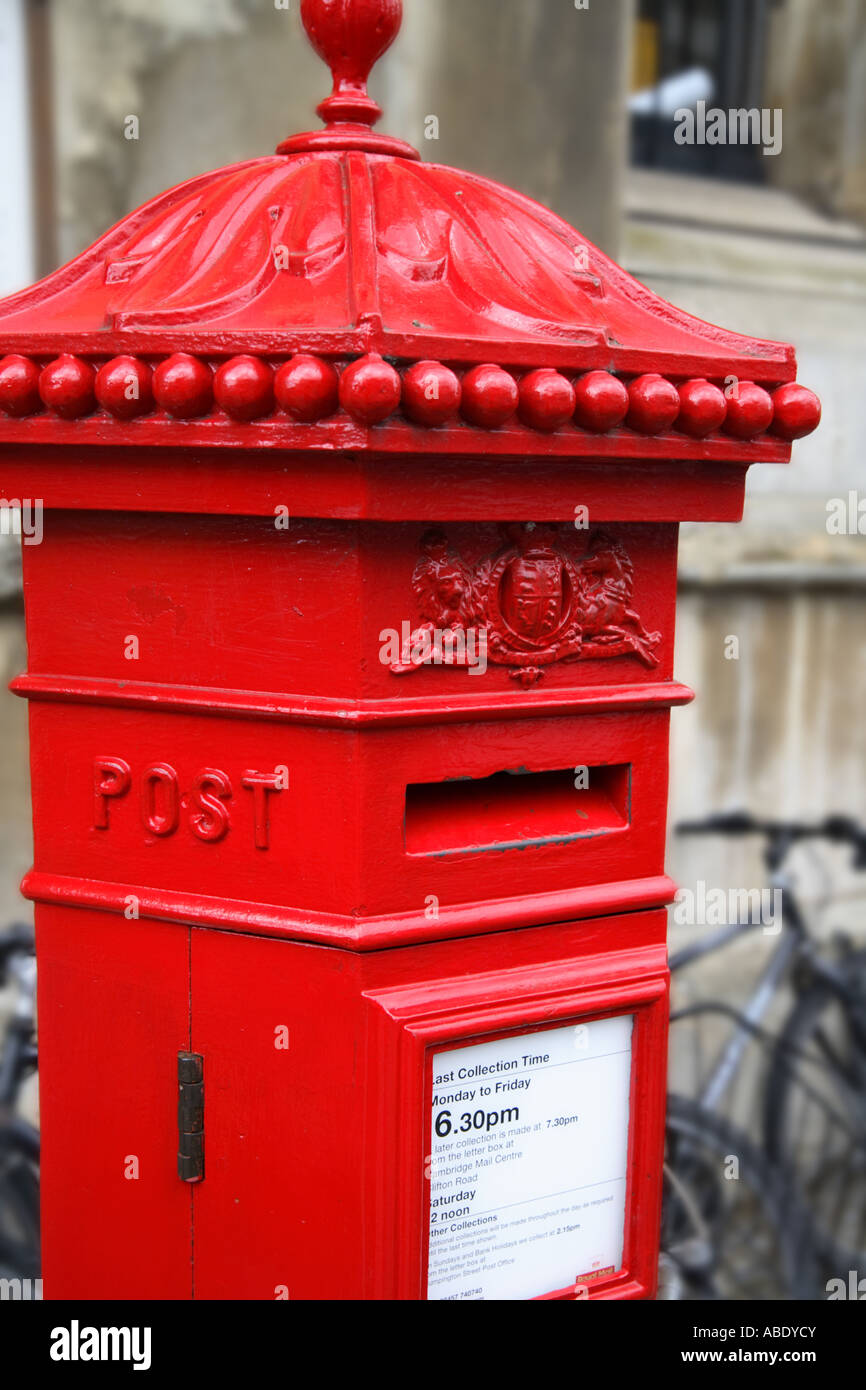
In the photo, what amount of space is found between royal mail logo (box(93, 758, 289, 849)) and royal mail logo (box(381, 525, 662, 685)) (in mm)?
183

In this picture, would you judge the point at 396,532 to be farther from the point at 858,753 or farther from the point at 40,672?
the point at 858,753

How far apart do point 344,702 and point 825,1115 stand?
3579mm

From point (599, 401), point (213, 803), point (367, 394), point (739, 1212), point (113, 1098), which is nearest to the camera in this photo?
point (367, 394)

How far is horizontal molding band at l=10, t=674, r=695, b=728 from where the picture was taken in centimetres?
117

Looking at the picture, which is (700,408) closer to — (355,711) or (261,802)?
(355,711)

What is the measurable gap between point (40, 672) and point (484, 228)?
644 millimetres

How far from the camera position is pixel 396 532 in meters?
1.17

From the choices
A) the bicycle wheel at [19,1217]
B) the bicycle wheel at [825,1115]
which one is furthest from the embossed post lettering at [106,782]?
the bicycle wheel at [825,1115]

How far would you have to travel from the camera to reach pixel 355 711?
3.78ft

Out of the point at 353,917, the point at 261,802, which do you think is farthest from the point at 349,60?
the point at 353,917

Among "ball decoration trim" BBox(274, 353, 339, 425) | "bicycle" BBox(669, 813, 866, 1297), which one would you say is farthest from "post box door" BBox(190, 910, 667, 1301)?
"bicycle" BBox(669, 813, 866, 1297)

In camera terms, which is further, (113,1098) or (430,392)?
(113,1098)

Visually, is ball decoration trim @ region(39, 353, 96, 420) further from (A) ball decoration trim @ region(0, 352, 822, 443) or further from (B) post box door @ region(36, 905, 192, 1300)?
(B) post box door @ region(36, 905, 192, 1300)
